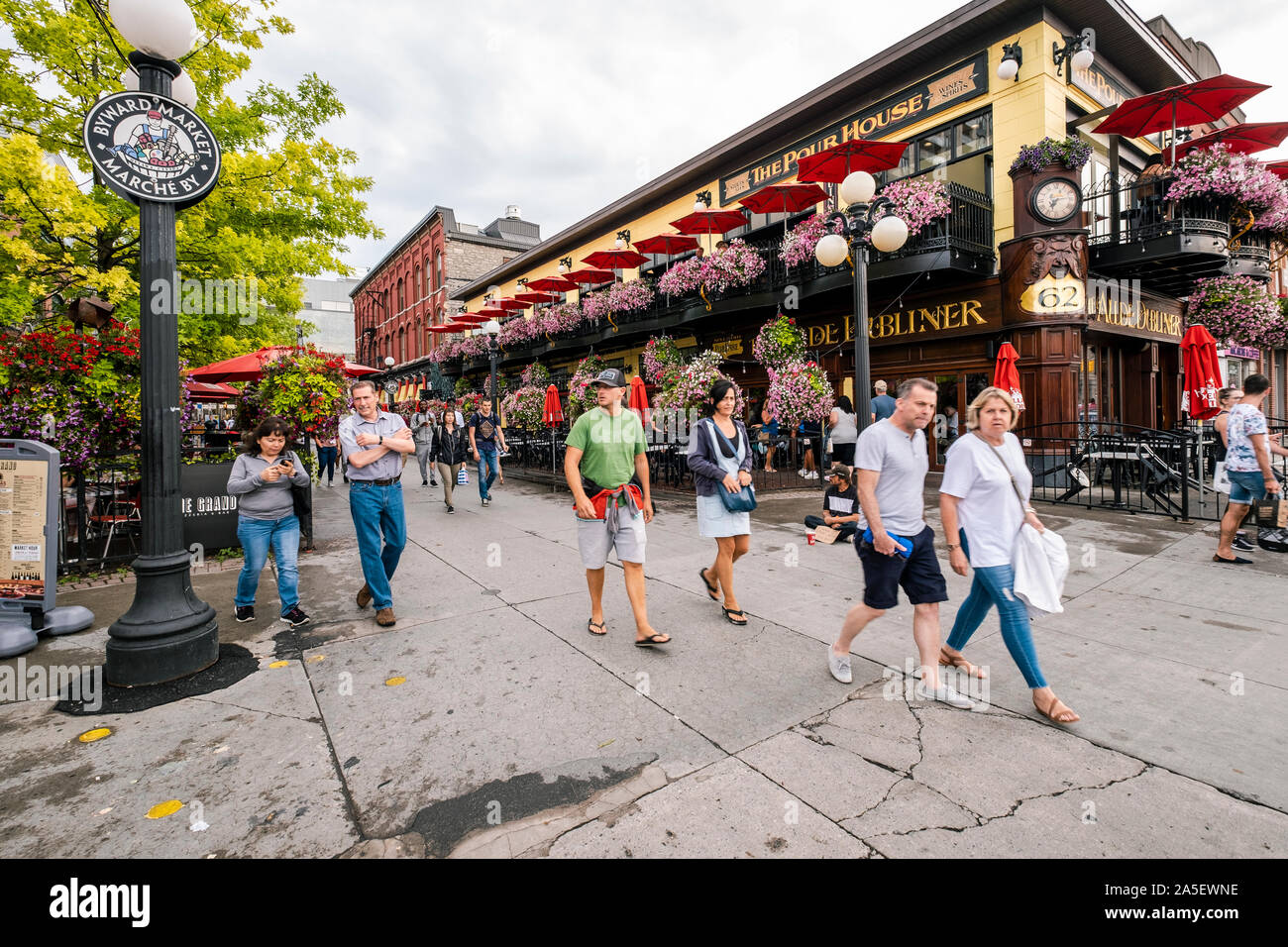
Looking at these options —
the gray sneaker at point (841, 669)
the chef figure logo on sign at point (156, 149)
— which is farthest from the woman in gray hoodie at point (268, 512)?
the gray sneaker at point (841, 669)

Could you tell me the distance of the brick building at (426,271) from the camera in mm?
37219

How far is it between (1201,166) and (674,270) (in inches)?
428

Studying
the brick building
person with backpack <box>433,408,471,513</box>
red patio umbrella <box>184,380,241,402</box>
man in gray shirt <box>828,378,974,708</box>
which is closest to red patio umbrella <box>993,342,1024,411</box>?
man in gray shirt <box>828,378,974,708</box>

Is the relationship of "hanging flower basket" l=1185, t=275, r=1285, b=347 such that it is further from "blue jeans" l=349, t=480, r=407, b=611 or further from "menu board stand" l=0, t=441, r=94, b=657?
"menu board stand" l=0, t=441, r=94, b=657

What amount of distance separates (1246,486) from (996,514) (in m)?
5.20

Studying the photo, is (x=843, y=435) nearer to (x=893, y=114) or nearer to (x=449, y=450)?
(x=449, y=450)

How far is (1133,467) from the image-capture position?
11.4m

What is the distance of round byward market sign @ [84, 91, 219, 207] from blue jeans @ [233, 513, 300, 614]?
2.40 m

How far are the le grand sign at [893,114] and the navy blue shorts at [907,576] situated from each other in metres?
13.1

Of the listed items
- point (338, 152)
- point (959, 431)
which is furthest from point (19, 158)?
point (959, 431)

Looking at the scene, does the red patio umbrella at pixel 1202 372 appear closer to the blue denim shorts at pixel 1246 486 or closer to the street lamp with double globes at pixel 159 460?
the blue denim shorts at pixel 1246 486

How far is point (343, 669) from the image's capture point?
4098 millimetres

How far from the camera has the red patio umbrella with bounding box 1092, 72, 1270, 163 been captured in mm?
10625
